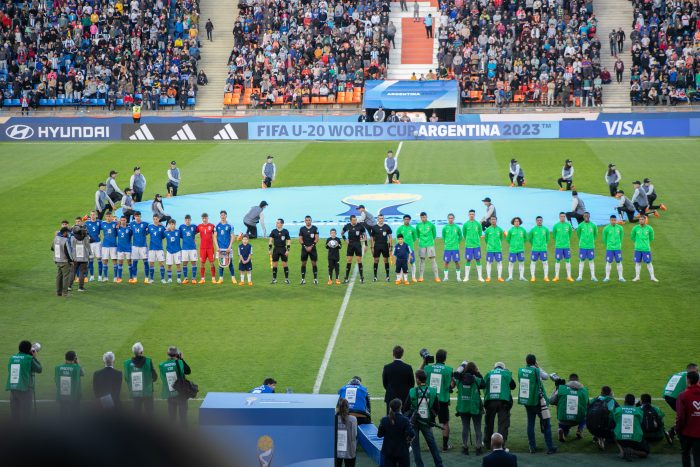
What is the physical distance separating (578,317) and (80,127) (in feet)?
117

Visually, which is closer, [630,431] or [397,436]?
[397,436]

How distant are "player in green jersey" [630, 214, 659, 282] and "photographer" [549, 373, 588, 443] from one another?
10.5m

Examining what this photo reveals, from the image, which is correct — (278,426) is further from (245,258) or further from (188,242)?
(188,242)

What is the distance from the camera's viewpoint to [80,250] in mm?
24125

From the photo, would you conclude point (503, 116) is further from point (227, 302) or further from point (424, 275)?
point (227, 302)

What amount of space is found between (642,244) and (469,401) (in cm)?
1189

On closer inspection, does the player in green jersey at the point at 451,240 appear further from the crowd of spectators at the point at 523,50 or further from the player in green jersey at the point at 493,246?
the crowd of spectators at the point at 523,50

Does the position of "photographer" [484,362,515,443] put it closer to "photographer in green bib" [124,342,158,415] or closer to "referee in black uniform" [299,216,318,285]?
"photographer in green bib" [124,342,158,415]

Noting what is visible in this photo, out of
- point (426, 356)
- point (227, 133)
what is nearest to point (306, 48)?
point (227, 133)

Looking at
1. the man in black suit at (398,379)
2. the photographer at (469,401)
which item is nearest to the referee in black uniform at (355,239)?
the man in black suit at (398,379)

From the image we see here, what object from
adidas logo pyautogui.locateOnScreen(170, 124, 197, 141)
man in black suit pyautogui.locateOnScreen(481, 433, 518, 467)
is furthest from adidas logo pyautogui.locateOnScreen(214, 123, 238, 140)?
man in black suit pyautogui.locateOnScreen(481, 433, 518, 467)

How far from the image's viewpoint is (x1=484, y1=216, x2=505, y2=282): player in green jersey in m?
25.0

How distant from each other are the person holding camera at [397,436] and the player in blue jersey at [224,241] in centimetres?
1344

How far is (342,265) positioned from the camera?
89.4 feet
